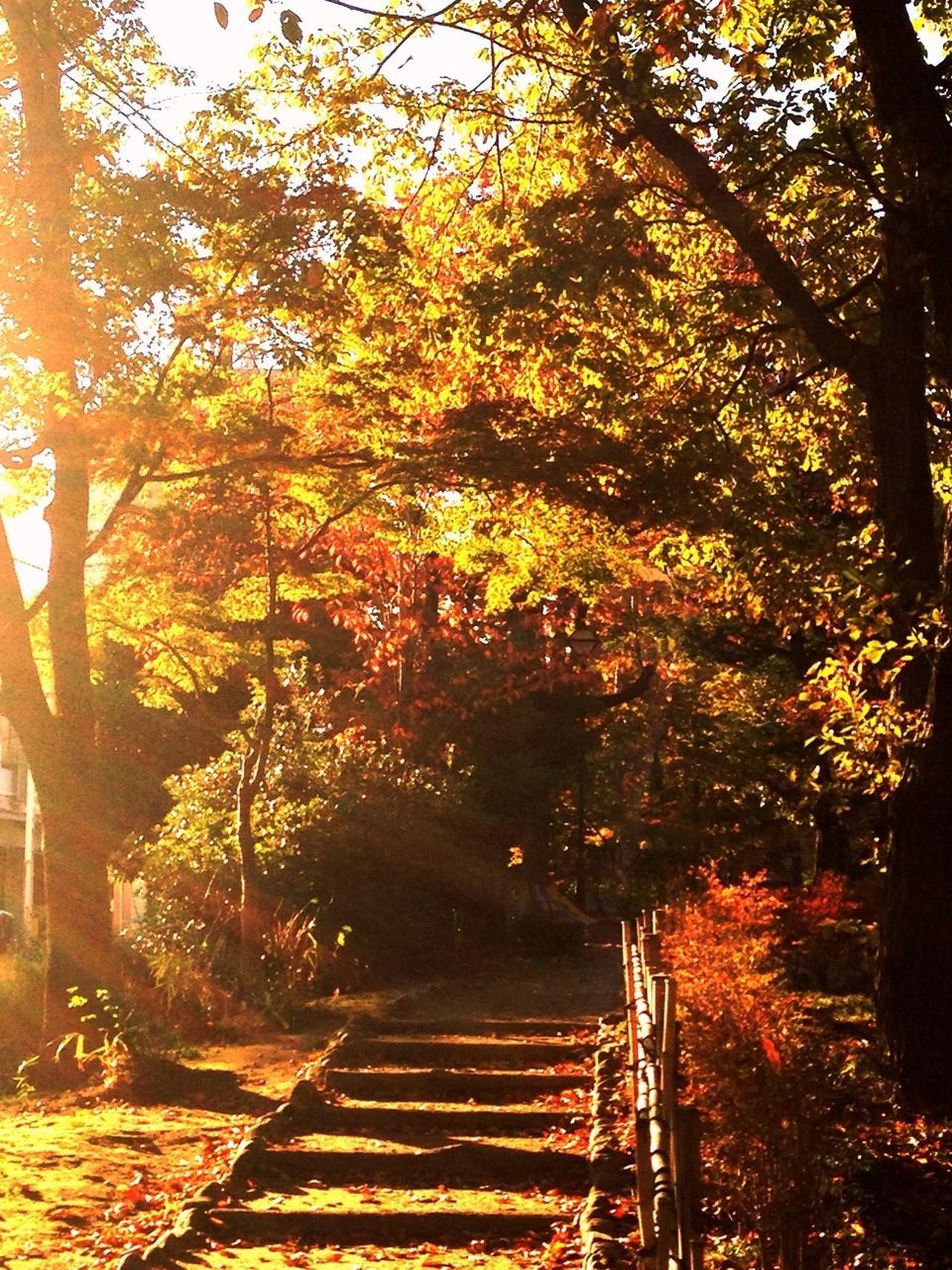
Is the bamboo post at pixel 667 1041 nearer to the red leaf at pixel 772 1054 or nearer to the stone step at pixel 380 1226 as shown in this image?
the red leaf at pixel 772 1054

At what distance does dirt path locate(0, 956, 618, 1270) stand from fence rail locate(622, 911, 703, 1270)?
137 centimetres

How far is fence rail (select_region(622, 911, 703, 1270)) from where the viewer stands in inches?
232

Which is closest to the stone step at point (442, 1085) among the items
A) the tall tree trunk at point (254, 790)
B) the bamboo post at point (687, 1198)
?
the tall tree trunk at point (254, 790)

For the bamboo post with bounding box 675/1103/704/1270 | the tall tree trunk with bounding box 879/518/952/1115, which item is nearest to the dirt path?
the tall tree trunk with bounding box 879/518/952/1115

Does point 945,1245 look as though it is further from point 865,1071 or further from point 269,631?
point 269,631

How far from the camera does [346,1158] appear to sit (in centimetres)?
1084

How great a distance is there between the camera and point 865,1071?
1155 centimetres

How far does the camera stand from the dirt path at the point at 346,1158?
9.27 metres

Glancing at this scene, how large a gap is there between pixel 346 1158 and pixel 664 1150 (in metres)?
4.65

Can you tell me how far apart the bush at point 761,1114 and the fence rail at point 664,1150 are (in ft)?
1.07

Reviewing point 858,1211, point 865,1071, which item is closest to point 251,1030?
point 865,1071

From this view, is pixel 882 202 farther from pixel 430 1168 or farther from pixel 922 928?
pixel 430 1168

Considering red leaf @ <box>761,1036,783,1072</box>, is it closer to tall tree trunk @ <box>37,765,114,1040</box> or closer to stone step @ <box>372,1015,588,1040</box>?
stone step @ <box>372,1015,588,1040</box>

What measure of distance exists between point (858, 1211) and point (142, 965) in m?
12.9
